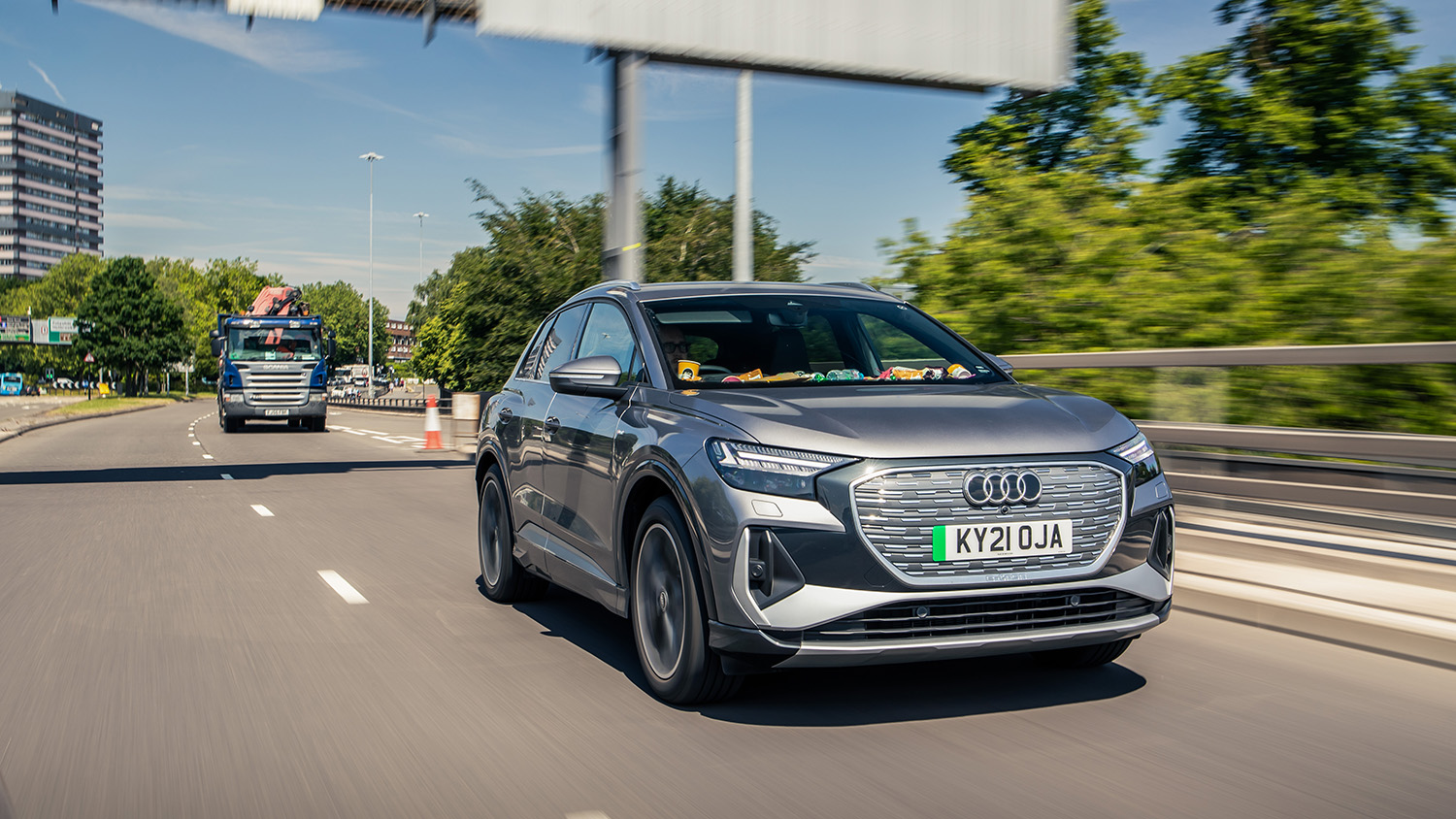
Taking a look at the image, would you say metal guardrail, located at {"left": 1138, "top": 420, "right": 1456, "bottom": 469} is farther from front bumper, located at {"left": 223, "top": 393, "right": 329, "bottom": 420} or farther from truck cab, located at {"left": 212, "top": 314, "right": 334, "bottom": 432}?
truck cab, located at {"left": 212, "top": 314, "right": 334, "bottom": 432}

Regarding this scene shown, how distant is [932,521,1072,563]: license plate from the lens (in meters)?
4.39

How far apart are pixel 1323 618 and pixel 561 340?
3.98m

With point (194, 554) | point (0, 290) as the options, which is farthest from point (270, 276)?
point (194, 554)

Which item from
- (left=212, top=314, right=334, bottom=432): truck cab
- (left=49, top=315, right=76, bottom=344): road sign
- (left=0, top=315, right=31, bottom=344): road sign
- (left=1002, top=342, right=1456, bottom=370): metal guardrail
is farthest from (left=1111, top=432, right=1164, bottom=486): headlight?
(left=0, top=315, right=31, bottom=344): road sign

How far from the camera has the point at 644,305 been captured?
5.95 m

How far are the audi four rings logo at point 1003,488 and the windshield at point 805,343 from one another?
44.6 inches

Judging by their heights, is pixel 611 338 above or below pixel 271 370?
above

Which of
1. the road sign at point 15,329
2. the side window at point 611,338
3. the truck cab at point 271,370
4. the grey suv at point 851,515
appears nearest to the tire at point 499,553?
the side window at point 611,338

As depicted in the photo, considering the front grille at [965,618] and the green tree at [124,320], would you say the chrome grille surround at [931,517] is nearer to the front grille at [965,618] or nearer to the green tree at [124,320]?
the front grille at [965,618]

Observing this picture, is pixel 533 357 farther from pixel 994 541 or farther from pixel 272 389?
pixel 272 389

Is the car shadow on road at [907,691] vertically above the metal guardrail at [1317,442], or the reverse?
the metal guardrail at [1317,442]

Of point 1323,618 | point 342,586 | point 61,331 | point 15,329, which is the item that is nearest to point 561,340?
point 342,586

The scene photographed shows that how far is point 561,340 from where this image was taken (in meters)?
7.11

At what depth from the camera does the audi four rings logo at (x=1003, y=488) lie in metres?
4.40
